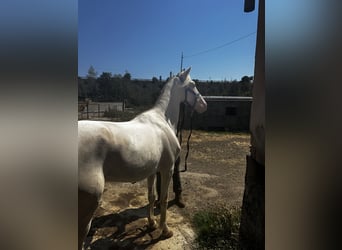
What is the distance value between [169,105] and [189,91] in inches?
12.3

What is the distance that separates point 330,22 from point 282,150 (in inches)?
10.4

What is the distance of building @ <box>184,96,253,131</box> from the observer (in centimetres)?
947

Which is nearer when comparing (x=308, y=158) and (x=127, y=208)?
(x=308, y=158)

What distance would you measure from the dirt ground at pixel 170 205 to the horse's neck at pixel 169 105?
40.1 inches

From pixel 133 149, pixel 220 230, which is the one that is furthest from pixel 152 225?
pixel 133 149

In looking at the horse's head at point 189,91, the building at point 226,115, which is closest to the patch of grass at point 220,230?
the horse's head at point 189,91

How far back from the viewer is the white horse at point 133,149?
1244 mm

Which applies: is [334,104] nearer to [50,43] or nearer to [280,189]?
[280,189]

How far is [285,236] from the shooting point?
494 mm

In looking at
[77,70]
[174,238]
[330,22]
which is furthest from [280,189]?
[174,238]

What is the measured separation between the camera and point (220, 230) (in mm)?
1897

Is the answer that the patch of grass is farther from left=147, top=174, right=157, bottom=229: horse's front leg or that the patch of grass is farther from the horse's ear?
the horse's ear

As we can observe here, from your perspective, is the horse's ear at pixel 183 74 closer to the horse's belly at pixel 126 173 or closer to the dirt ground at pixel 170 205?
the horse's belly at pixel 126 173

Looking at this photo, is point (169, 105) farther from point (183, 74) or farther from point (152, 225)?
point (152, 225)
